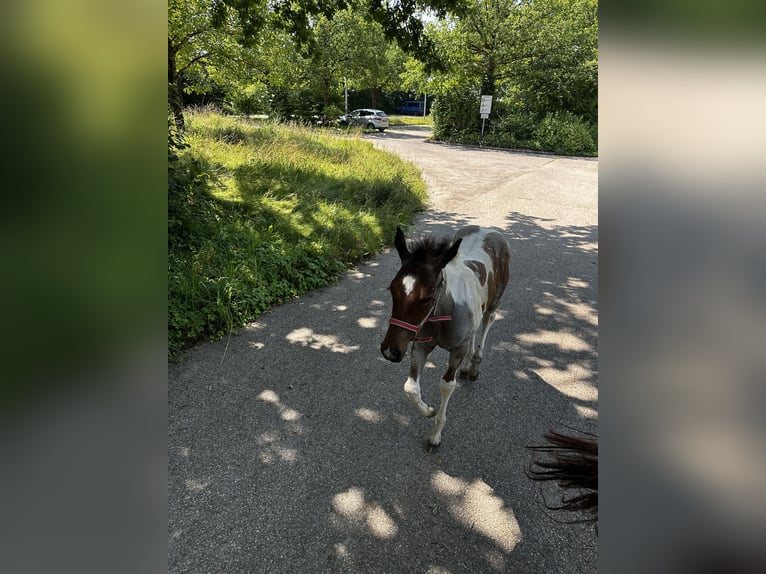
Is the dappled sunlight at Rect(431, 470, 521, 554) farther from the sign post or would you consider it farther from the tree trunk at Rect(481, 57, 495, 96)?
the tree trunk at Rect(481, 57, 495, 96)

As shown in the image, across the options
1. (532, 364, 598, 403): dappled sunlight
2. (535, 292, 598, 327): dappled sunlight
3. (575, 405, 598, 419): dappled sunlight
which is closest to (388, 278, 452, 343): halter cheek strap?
(575, 405, 598, 419): dappled sunlight

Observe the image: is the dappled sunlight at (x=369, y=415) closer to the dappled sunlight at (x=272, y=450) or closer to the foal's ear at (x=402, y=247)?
the dappled sunlight at (x=272, y=450)

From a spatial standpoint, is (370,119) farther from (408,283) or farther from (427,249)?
(408,283)

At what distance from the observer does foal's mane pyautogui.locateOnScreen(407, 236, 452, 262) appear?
8.27 feet

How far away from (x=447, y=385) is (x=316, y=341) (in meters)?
1.95

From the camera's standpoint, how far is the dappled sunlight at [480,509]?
96.4 inches

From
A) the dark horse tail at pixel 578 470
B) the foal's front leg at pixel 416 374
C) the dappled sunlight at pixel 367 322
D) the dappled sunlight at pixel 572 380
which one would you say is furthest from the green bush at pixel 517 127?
the dark horse tail at pixel 578 470

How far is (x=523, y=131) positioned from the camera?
23062mm

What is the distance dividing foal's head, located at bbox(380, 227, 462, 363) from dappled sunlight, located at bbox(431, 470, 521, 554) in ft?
3.49

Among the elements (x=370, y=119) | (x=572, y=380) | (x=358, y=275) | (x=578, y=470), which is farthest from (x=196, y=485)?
(x=370, y=119)

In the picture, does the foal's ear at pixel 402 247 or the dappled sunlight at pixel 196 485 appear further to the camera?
the dappled sunlight at pixel 196 485

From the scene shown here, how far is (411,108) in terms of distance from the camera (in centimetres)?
5762
